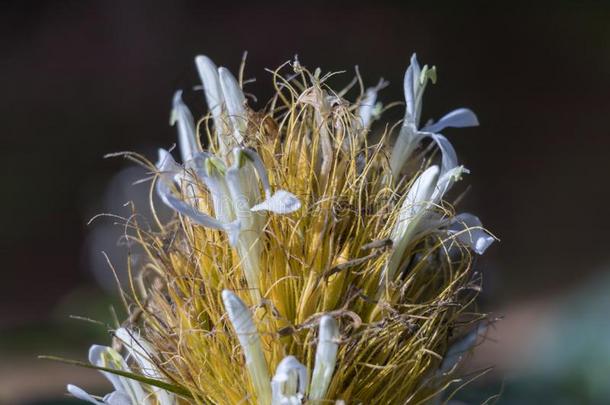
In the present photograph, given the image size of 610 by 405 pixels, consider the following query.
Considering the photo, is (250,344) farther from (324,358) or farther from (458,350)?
(458,350)

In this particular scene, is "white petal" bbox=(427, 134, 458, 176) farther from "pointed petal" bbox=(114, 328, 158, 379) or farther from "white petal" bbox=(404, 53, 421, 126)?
"pointed petal" bbox=(114, 328, 158, 379)

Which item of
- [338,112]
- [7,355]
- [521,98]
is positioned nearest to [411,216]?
[338,112]

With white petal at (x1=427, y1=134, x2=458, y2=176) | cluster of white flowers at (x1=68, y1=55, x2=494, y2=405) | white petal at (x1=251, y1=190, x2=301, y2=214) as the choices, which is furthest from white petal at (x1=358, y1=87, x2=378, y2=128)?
white petal at (x1=251, y1=190, x2=301, y2=214)

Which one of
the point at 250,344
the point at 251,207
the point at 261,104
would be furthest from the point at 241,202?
the point at 261,104

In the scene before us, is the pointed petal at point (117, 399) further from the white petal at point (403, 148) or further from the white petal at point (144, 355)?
the white petal at point (403, 148)

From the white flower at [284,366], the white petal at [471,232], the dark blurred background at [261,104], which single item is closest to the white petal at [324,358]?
the white flower at [284,366]

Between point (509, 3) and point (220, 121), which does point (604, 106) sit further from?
point (220, 121)
